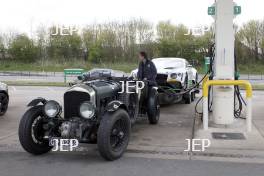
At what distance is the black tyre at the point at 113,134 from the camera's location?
21.0ft

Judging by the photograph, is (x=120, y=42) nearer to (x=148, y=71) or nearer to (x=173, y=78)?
(x=173, y=78)

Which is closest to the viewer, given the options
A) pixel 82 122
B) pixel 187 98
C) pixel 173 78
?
pixel 82 122

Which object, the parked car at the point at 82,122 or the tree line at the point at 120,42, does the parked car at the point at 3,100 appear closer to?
the parked car at the point at 82,122

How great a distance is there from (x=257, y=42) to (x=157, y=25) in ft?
34.2

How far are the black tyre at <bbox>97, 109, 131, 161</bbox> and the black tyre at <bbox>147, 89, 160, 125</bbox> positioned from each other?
2.48 meters

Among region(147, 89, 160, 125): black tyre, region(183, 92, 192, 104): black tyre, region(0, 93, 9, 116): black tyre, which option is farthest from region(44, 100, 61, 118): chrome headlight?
region(183, 92, 192, 104): black tyre

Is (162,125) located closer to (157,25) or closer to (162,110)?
(162,110)

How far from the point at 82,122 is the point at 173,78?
678 centimetres

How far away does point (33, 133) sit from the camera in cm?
700

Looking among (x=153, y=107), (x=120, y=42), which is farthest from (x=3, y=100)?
(x=120, y=42)

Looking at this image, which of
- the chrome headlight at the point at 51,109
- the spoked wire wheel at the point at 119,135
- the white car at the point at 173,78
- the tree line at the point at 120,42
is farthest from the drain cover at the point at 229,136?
the tree line at the point at 120,42

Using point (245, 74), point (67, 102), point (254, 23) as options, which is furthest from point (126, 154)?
point (254, 23)

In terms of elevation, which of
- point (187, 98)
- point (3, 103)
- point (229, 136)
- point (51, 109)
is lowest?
point (229, 136)

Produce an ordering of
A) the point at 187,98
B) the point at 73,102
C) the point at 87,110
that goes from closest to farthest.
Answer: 1. the point at 87,110
2. the point at 73,102
3. the point at 187,98
